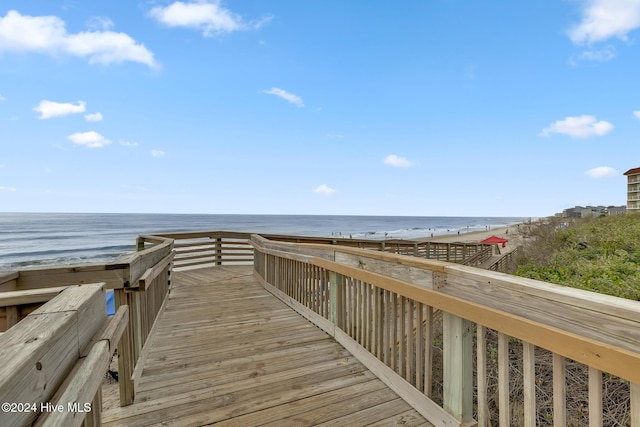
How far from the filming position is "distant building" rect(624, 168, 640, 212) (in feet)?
92.5

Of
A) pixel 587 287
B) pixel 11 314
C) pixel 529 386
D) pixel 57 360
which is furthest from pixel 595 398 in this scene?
pixel 587 287

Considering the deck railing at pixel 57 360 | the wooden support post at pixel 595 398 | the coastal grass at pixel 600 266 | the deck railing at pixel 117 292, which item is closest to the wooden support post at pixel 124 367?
the deck railing at pixel 117 292

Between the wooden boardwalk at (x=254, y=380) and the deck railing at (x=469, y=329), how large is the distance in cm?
24

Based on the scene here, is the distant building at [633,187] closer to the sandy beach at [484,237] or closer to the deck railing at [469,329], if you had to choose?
the sandy beach at [484,237]

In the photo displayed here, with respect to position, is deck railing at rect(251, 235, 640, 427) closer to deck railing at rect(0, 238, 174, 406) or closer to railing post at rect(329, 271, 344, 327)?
railing post at rect(329, 271, 344, 327)

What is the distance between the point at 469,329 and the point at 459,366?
0.25 metres

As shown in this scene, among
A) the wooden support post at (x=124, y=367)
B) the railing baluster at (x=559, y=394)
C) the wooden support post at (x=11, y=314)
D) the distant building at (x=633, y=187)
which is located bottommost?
the wooden support post at (x=124, y=367)

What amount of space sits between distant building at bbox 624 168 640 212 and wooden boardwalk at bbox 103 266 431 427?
38.6 metres

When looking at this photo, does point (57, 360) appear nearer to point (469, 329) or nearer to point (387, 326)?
point (469, 329)

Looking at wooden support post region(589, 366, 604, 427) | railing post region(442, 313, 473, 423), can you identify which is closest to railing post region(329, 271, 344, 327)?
railing post region(442, 313, 473, 423)

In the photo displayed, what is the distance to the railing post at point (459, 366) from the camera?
1837mm

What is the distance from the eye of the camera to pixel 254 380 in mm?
2602

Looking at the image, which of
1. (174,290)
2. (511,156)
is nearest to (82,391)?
(174,290)

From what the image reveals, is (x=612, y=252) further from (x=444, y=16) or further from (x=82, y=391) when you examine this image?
(x=444, y=16)
